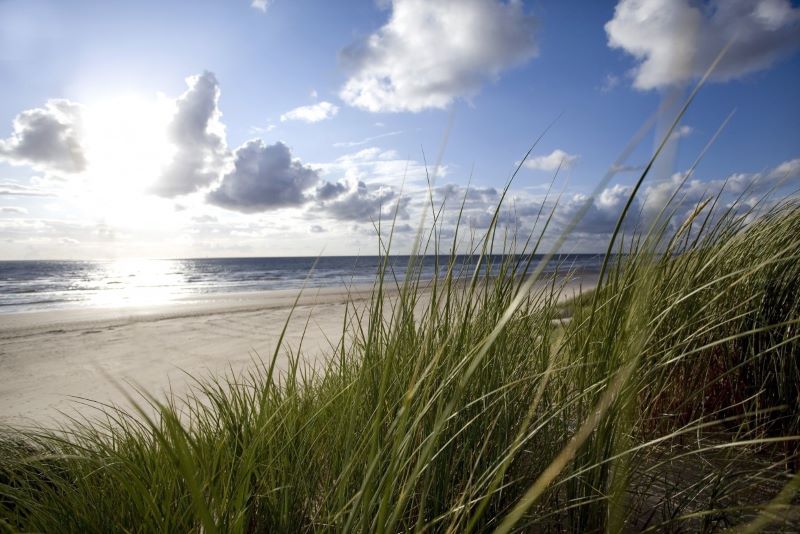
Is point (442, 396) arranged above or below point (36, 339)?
above

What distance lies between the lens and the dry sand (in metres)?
5.01

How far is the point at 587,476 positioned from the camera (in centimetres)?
128

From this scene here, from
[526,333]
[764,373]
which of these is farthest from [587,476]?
[764,373]

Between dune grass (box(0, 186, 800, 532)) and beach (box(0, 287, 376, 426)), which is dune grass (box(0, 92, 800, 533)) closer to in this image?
dune grass (box(0, 186, 800, 532))

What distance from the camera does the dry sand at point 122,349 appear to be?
197 inches

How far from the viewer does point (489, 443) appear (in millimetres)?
1363

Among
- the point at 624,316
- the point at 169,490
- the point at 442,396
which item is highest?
the point at 624,316

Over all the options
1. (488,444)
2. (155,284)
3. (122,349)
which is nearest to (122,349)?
(122,349)

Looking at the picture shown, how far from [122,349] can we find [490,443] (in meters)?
8.11

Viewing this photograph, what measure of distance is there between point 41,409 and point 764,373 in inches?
243

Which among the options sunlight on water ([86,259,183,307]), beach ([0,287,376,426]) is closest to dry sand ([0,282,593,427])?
beach ([0,287,376,426])

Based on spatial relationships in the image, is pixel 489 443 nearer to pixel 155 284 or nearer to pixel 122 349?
pixel 122 349

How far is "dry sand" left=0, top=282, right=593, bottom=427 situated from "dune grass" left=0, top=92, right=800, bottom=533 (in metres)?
1.22

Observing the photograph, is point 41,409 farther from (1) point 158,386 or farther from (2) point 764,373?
(2) point 764,373
